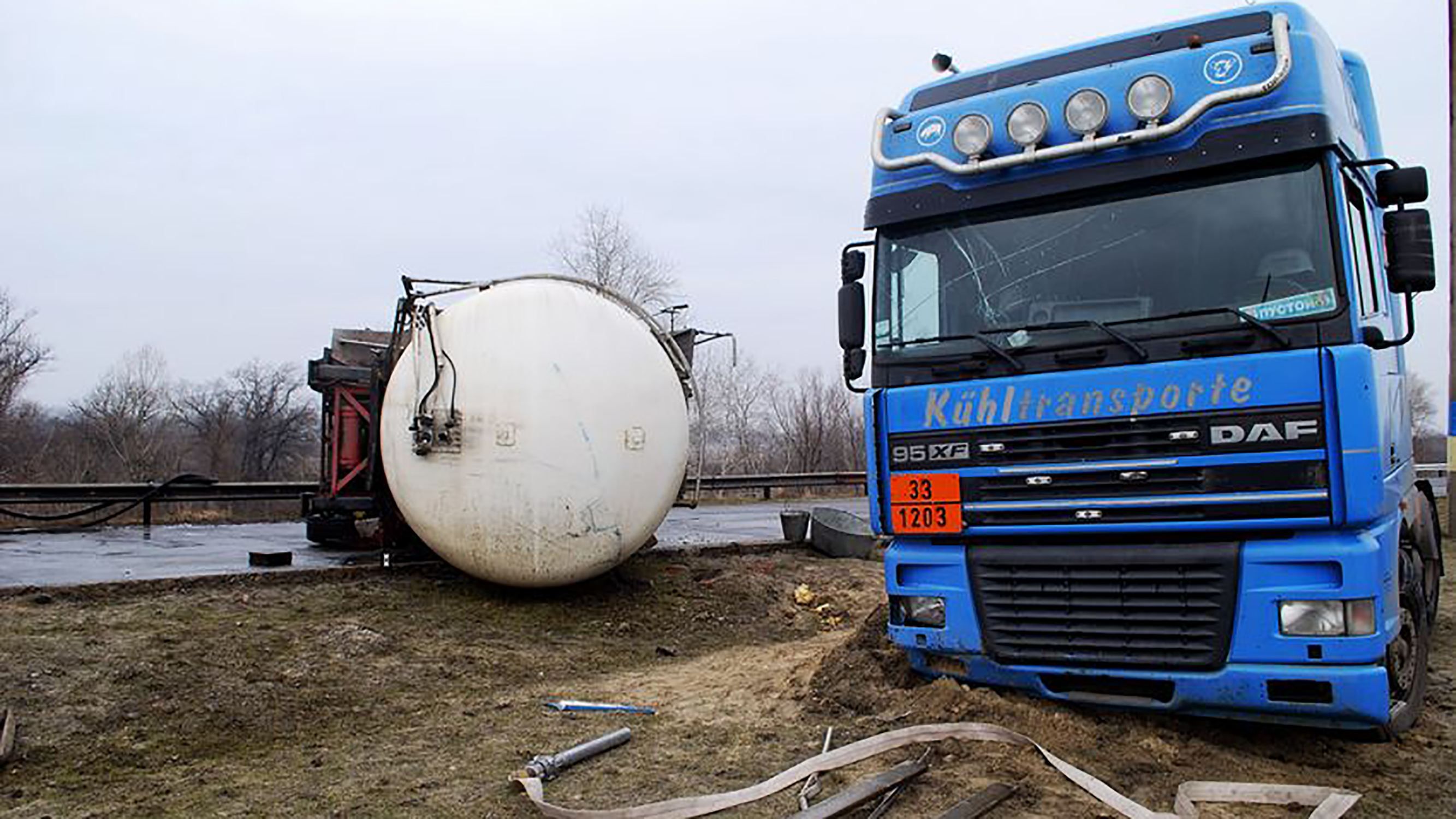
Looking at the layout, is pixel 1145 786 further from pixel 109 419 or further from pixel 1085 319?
pixel 109 419

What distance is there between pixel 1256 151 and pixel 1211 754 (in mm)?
2811

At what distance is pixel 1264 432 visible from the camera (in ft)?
15.1

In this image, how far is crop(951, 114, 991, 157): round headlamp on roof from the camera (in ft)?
18.2

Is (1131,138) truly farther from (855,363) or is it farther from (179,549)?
(179,549)

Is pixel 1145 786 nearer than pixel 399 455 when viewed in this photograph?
Yes

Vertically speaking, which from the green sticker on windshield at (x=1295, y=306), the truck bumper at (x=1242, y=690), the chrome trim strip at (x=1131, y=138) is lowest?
the truck bumper at (x=1242, y=690)

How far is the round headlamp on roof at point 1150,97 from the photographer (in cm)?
507

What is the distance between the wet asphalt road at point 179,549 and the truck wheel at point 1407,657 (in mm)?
7751

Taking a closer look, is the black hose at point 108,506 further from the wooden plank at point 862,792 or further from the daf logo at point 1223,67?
the daf logo at point 1223,67

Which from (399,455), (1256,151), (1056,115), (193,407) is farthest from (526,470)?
(193,407)

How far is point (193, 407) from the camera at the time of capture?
5631cm

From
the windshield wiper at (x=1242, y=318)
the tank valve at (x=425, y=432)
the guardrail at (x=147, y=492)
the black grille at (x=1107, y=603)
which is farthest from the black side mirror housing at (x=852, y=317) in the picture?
the guardrail at (x=147, y=492)

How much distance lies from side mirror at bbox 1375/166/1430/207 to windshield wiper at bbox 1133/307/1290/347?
1.01m

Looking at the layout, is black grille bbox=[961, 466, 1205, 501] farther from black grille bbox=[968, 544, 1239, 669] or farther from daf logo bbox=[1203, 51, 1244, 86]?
daf logo bbox=[1203, 51, 1244, 86]
